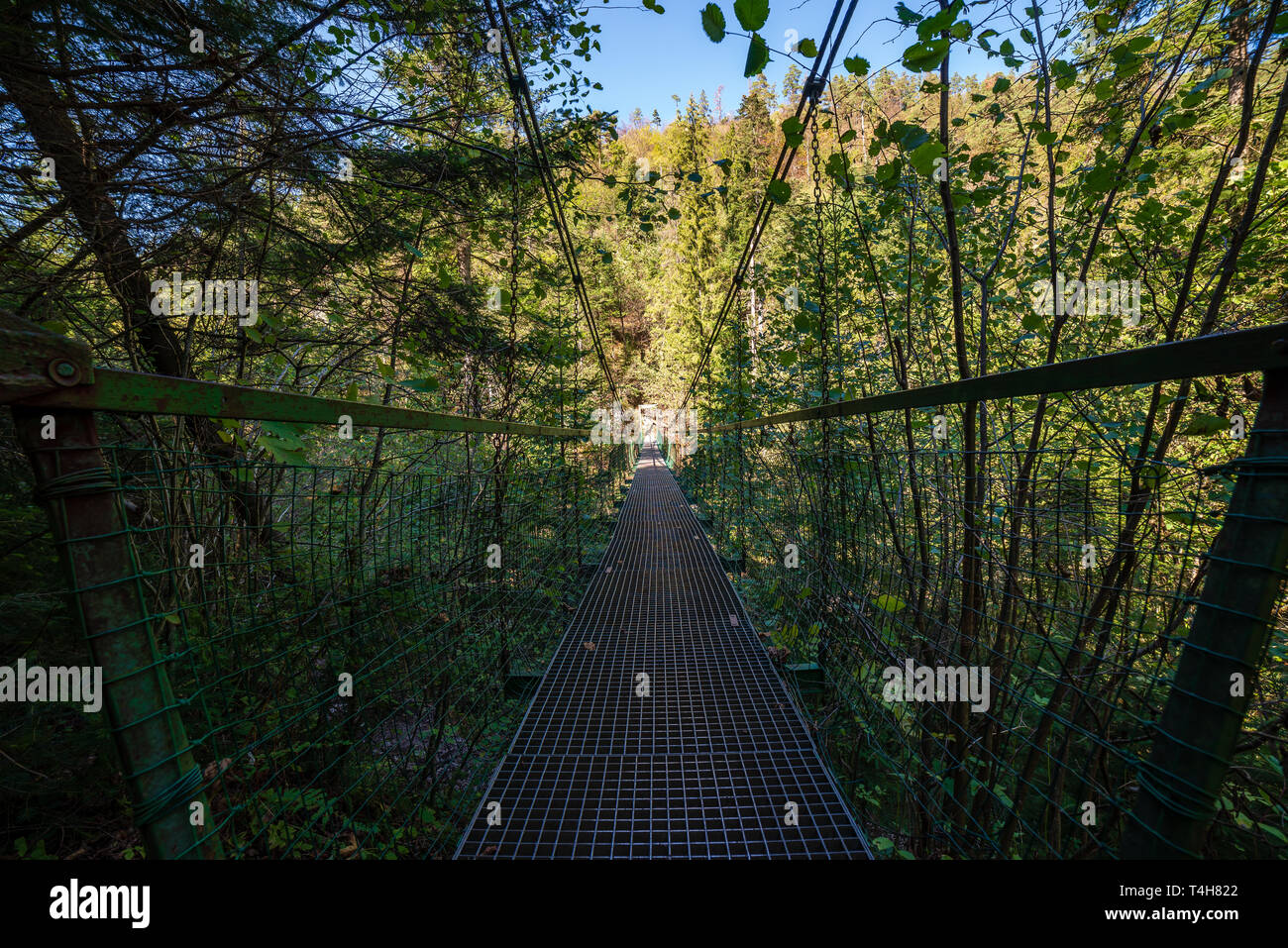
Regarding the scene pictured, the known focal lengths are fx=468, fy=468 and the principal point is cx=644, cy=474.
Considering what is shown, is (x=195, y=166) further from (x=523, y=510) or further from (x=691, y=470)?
(x=691, y=470)

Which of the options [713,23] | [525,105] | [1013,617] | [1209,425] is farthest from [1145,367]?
[525,105]

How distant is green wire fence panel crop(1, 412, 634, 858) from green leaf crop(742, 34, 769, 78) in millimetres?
1425

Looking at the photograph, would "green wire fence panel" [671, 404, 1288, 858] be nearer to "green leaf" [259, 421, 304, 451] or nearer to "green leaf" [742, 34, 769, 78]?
"green leaf" [742, 34, 769, 78]

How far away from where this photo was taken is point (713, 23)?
3.96 feet

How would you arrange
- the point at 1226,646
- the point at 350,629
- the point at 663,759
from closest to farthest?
the point at 1226,646
the point at 350,629
the point at 663,759

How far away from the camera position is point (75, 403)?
0.57 m

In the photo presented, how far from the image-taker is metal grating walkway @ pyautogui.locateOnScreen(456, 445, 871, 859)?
1283mm

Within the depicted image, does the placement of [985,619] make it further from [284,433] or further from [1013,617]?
[284,433]

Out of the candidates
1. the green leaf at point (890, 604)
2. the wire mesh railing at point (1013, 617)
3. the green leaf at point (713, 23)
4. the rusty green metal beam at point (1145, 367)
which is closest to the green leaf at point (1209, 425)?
the wire mesh railing at point (1013, 617)

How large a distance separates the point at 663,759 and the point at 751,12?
2155 millimetres

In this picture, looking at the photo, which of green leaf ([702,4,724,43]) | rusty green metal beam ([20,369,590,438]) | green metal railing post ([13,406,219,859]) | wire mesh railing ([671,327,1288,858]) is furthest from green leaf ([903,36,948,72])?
green metal railing post ([13,406,219,859])

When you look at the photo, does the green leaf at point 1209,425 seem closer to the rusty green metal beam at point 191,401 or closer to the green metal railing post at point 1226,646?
the green metal railing post at point 1226,646

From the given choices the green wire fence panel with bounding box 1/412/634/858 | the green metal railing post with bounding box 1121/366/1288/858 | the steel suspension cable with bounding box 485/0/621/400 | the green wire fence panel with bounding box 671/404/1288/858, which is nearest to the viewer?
the green metal railing post with bounding box 1121/366/1288/858
